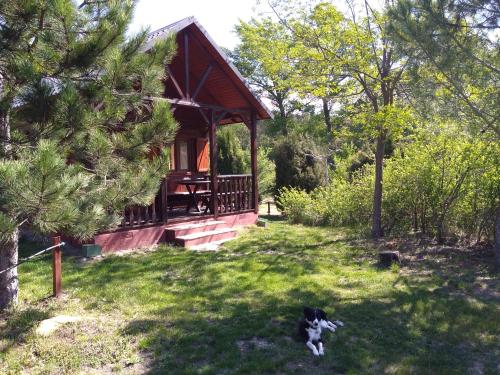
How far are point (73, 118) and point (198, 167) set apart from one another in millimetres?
9270

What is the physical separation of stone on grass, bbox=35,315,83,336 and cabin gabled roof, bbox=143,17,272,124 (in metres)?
5.89

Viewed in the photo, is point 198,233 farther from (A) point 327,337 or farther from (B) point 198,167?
(A) point 327,337

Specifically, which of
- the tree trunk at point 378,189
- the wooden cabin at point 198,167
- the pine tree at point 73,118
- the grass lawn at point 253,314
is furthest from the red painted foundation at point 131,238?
the tree trunk at point 378,189

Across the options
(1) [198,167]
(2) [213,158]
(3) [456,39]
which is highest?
(3) [456,39]

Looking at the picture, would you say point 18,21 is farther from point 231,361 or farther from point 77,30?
point 231,361

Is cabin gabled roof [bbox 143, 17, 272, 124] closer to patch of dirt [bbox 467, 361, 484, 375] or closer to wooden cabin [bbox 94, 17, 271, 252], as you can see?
wooden cabin [bbox 94, 17, 271, 252]

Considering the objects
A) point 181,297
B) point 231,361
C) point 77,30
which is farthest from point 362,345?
point 77,30

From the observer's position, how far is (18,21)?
12.5 ft

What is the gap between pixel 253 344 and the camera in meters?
4.16

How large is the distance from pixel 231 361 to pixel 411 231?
6.99 m

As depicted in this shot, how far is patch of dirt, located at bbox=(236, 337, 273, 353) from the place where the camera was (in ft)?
13.4

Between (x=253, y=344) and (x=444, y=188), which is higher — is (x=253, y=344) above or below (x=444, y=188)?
below

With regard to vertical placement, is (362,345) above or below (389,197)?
below

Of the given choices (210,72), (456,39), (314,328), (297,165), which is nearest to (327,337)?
(314,328)
